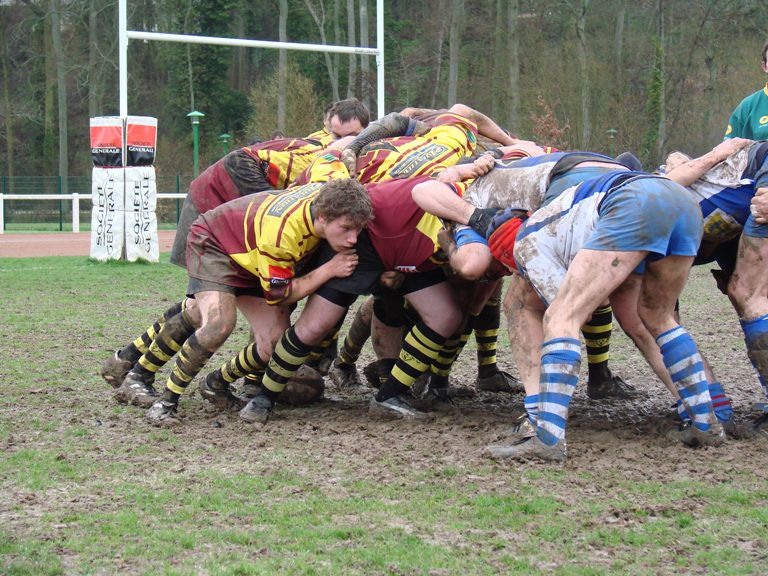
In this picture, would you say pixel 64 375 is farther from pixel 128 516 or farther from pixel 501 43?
pixel 501 43

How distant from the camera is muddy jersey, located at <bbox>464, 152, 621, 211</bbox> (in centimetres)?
552

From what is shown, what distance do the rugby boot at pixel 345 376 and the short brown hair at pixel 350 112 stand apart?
1.91m

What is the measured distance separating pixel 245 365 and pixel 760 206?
10.7 feet

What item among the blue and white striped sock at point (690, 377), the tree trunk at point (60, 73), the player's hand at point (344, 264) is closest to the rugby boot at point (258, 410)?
the player's hand at point (344, 264)

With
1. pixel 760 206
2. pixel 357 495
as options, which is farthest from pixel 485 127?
pixel 357 495

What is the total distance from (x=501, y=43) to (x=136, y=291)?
87.8 ft

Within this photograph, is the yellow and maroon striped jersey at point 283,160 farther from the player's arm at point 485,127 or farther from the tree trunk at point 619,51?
the tree trunk at point 619,51

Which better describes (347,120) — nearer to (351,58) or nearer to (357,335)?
(357,335)

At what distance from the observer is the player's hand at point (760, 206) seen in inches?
210

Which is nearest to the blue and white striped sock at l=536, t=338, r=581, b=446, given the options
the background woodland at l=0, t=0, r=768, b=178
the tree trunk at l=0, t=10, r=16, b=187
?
the background woodland at l=0, t=0, r=768, b=178

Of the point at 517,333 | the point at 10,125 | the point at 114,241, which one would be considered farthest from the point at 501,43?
the point at 517,333

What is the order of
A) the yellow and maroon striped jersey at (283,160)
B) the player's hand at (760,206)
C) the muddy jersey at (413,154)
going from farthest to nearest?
1. the yellow and maroon striped jersey at (283,160)
2. the muddy jersey at (413,154)
3. the player's hand at (760,206)

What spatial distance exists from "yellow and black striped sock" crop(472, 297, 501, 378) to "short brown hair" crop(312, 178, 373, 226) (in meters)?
1.75

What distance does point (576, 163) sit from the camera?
5.47m
